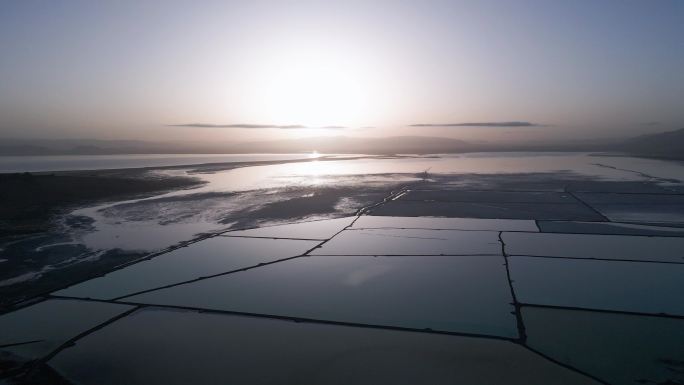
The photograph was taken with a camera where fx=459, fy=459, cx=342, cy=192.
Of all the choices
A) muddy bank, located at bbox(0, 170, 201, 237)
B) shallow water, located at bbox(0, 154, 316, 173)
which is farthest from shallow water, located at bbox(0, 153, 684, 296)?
shallow water, located at bbox(0, 154, 316, 173)

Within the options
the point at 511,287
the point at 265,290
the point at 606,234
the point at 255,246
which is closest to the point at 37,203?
the point at 255,246

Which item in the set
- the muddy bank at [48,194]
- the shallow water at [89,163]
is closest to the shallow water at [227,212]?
the muddy bank at [48,194]

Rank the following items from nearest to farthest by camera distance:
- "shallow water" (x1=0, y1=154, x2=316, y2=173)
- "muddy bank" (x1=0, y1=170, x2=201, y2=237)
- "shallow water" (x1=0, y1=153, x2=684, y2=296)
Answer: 1. "shallow water" (x1=0, y1=153, x2=684, y2=296)
2. "muddy bank" (x1=0, y1=170, x2=201, y2=237)
3. "shallow water" (x1=0, y1=154, x2=316, y2=173)

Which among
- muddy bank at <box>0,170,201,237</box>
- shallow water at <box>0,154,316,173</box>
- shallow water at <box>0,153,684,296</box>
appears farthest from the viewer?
shallow water at <box>0,154,316,173</box>

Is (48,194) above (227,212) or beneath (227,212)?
above

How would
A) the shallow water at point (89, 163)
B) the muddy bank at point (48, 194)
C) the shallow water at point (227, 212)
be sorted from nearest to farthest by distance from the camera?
the shallow water at point (227, 212), the muddy bank at point (48, 194), the shallow water at point (89, 163)

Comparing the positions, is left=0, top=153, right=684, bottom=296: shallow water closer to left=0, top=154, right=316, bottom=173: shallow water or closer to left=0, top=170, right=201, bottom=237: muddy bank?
left=0, top=170, right=201, bottom=237: muddy bank

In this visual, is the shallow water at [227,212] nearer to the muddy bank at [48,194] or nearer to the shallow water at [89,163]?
the muddy bank at [48,194]

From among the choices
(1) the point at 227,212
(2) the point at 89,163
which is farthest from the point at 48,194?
(2) the point at 89,163

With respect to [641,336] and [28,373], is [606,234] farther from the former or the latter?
[28,373]

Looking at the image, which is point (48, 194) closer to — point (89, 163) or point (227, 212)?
point (227, 212)

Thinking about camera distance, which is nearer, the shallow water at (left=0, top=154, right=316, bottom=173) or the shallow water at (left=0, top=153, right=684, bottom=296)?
the shallow water at (left=0, top=153, right=684, bottom=296)
